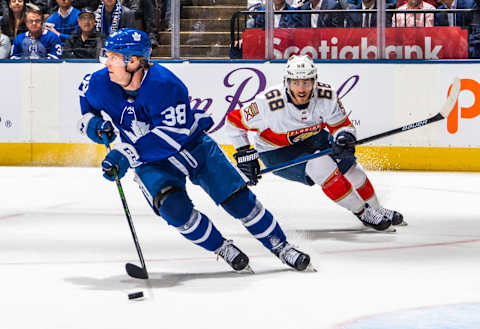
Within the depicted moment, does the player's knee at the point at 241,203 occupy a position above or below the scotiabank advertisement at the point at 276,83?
below

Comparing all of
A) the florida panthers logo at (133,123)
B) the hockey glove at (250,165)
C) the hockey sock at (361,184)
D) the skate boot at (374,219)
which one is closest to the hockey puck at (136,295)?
the florida panthers logo at (133,123)

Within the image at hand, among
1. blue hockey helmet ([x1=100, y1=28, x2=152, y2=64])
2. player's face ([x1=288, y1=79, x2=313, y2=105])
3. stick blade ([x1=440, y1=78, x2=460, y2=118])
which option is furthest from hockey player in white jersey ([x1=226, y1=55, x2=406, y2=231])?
blue hockey helmet ([x1=100, y1=28, x2=152, y2=64])

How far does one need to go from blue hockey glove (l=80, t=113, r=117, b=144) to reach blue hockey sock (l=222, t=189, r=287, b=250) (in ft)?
1.93

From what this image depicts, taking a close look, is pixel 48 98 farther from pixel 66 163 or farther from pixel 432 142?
pixel 432 142

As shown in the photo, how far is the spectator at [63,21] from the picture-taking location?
9.09m

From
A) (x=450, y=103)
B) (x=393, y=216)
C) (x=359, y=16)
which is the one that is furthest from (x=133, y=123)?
(x=359, y=16)

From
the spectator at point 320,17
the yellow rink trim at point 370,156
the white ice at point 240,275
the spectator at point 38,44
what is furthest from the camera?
the spectator at point 38,44

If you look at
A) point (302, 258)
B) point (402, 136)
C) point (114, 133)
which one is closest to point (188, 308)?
point (302, 258)

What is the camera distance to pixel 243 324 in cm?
305

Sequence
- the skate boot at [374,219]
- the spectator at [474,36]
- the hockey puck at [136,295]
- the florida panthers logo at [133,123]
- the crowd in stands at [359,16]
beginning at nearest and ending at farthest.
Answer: the hockey puck at [136,295], the florida panthers logo at [133,123], the skate boot at [374,219], the spectator at [474,36], the crowd in stands at [359,16]

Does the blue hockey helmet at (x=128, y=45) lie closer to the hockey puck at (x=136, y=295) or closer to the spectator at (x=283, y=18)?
the hockey puck at (x=136, y=295)

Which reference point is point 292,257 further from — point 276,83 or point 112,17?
point 112,17

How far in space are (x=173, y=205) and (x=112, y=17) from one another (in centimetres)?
532

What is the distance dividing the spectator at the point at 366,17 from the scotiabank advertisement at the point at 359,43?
0.06 metres
